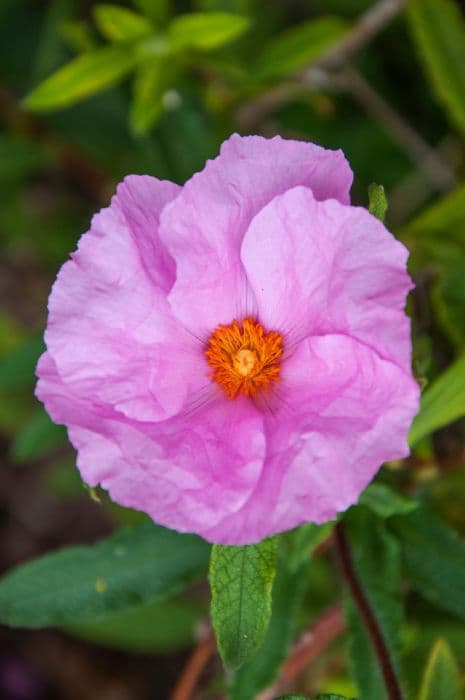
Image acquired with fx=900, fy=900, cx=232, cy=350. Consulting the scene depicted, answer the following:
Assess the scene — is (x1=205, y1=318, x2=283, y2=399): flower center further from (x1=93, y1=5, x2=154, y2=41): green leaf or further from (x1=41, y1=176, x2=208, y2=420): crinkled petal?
(x1=93, y1=5, x2=154, y2=41): green leaf

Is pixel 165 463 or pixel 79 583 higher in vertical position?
pixel 165 463

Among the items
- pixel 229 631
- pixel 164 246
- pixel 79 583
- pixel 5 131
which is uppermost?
pixel 164 246

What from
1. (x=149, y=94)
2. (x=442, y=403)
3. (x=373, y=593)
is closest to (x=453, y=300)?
(x=442, y=403)

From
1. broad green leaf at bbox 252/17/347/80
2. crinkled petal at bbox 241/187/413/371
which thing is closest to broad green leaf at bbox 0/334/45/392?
broad green leaf at bbox 252/17/347/80

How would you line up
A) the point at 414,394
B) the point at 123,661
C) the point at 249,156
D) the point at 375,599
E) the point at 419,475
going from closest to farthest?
the point at 414,394 < the point at 249,156 < the point at 375,599 < the point at 419,475 < the point at 123,661

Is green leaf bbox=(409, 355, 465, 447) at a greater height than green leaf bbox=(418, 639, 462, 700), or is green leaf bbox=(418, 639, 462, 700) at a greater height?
green leaf bbox=(409, 355, 465, 447)

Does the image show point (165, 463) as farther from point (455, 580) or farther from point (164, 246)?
point (455, 580)

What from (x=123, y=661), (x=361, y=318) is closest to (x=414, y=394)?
(x=361, y=318)
